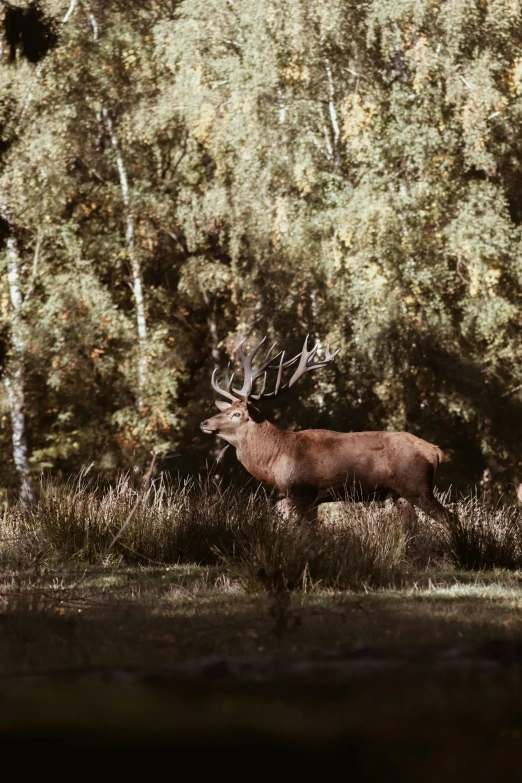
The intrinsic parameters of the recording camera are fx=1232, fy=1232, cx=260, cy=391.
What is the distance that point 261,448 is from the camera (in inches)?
536

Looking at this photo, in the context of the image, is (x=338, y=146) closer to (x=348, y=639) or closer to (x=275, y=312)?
(x=275, y=312)

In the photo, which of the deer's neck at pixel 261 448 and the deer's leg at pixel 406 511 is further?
the deer's neck at pixel 261 448

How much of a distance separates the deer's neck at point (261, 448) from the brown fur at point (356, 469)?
5 cm

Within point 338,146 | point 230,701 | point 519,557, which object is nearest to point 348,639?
point 230,701

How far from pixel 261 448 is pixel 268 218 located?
961 centimetres

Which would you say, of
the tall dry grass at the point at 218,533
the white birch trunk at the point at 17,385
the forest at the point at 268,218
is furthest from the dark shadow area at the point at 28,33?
the white birch trunk at the point at 17,385

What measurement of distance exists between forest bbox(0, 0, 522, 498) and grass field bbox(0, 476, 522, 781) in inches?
279

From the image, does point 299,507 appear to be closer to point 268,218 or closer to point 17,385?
point 268,218

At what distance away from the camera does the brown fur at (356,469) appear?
12875 mm

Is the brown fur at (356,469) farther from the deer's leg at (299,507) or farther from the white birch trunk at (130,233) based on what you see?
the white birch trunk at (130,233)

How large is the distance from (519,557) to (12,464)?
1779 centimetres

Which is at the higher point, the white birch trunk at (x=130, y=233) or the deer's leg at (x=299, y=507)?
the white birch trunk at (x=130, y=233)

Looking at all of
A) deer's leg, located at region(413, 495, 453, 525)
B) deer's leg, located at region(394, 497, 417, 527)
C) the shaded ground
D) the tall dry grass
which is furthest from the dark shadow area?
deer's leg, located at region(413, 495, 453, 525)

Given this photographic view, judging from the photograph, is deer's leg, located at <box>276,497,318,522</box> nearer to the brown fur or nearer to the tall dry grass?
the brown fur
